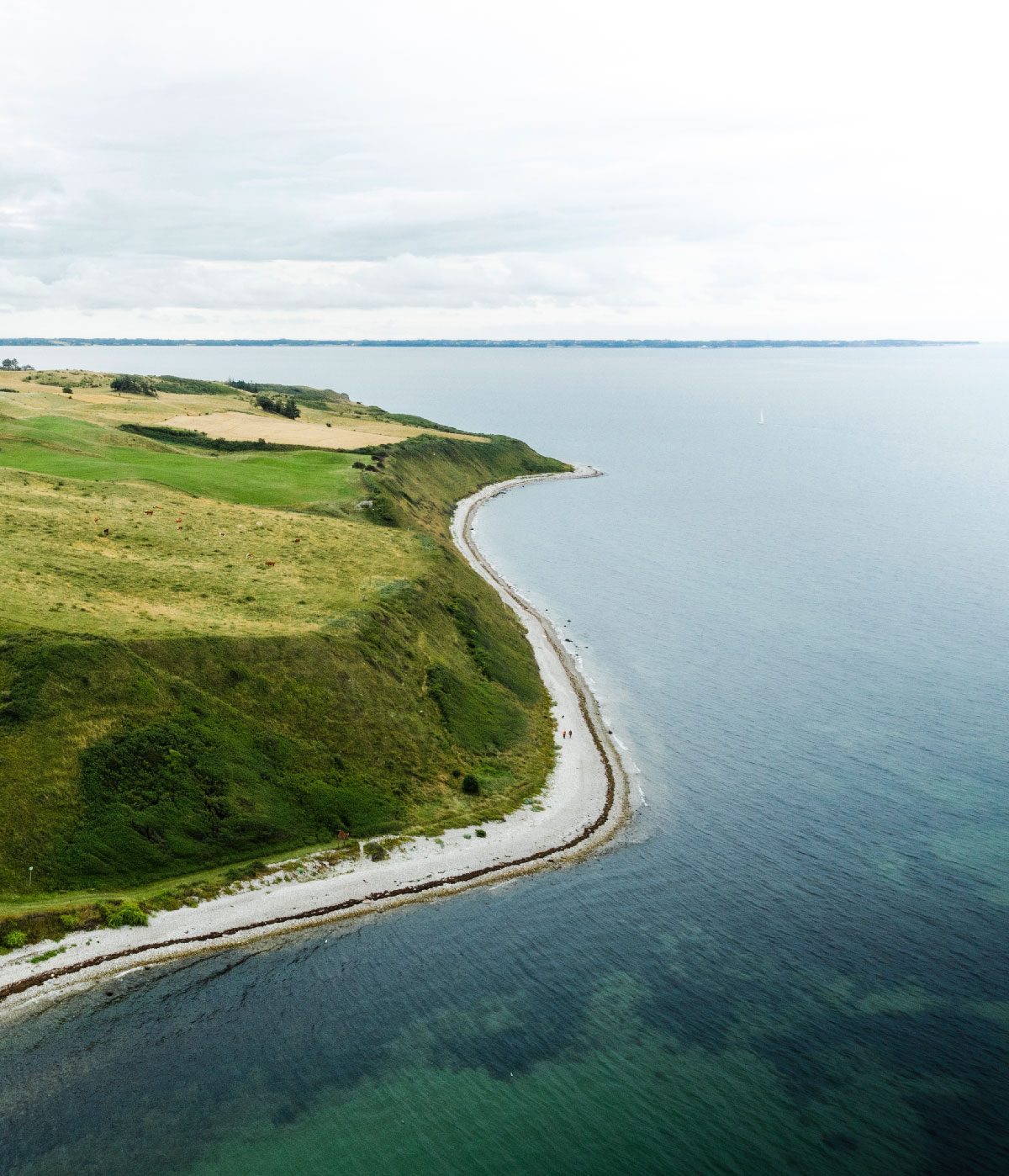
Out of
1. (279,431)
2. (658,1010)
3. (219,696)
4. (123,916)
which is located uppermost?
(279,431)

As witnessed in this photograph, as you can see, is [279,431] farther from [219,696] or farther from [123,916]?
[123,916]

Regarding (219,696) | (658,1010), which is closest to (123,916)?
(219,696)

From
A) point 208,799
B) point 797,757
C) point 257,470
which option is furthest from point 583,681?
point 257,470

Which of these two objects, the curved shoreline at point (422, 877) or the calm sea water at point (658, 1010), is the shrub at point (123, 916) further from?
the calm sea water at point (658, 1010)

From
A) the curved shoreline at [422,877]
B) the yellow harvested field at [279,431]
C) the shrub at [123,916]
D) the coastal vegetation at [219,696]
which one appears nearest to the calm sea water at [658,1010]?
the curved shoreline at [422,877]

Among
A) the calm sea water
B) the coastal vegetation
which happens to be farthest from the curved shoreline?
the coastal vegetation

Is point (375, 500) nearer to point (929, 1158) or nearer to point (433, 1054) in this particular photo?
point (433, 1054)
